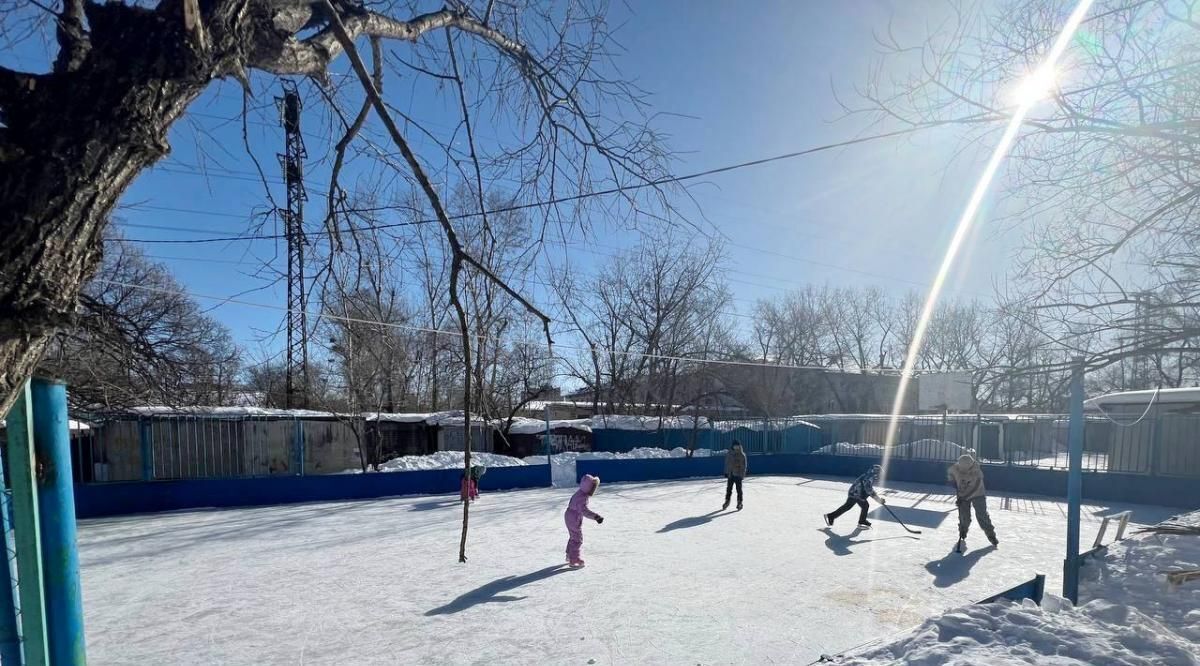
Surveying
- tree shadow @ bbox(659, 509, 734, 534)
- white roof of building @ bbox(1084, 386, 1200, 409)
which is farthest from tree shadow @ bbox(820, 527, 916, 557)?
white roof of building @ bbox(1084, 386, 1200, 409)

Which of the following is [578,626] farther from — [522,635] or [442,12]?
[442,12]

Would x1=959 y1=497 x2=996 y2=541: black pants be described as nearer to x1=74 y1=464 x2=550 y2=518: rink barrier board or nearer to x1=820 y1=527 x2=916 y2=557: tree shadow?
x1=820 y1=527 x2=916 y2=557: tree shadow

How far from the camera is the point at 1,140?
1128 millimetres

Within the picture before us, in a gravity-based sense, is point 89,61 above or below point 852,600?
above

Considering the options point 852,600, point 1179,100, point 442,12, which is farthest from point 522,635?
point 1179,100

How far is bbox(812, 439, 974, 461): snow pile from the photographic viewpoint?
697 inches

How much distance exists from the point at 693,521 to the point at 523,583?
5047 millimetres

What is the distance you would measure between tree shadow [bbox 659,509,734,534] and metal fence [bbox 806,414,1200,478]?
5120 millimetres

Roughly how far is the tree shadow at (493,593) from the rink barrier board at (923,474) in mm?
10088

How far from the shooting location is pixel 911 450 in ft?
61.1

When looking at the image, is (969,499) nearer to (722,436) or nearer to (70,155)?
(70,155)

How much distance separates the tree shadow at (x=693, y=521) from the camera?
10758 millimetres

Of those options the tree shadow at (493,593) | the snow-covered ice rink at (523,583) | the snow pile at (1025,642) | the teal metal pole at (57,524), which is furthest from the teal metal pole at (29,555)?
the tree shadow at (493,593)

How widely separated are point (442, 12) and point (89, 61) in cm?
197
